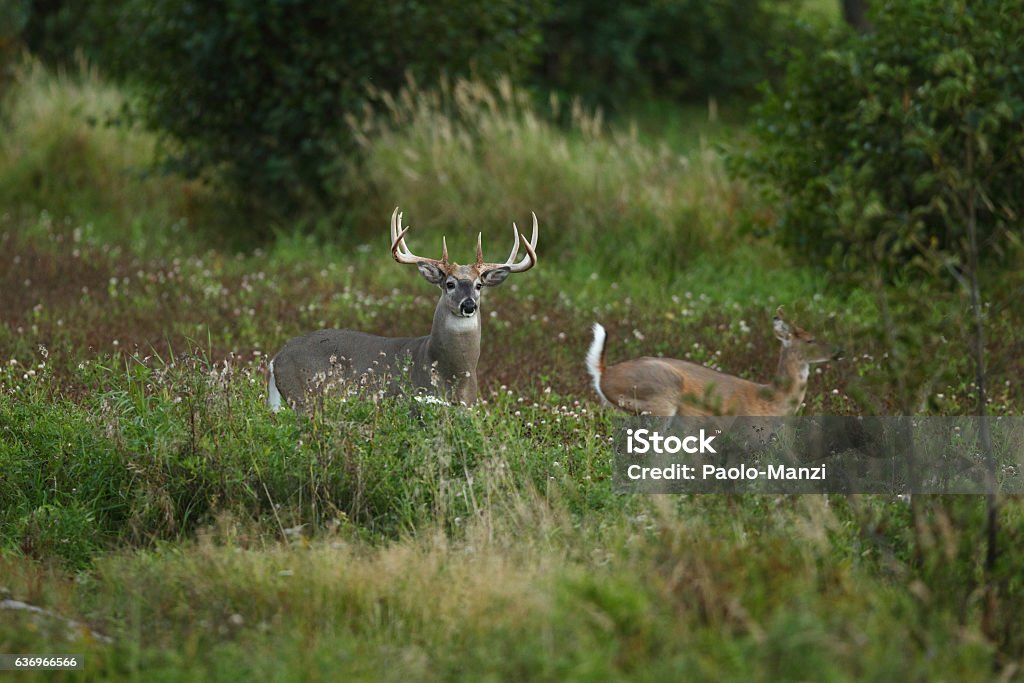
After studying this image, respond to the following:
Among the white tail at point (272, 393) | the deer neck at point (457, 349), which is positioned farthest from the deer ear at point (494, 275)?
the white tail at point (272, 393)

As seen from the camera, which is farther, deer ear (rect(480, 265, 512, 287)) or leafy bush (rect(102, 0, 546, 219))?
leafy bush (rect(102, 0, 546, 219))

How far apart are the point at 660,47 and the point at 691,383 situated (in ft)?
49.0

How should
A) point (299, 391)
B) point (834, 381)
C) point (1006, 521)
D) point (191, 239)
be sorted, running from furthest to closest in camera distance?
point (191, 239)
point (834, 381)
point (299, 391)
point (1006, 521)

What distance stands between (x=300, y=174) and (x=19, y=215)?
280 centimetres

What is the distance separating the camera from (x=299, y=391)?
7.80 metres

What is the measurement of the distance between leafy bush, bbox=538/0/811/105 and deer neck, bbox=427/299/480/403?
13432 millimetres

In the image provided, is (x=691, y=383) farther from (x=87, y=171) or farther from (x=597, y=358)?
(x=87, y=171)

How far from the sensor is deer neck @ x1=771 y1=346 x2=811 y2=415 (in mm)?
7910

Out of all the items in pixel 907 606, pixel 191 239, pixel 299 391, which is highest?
pixel 907 606

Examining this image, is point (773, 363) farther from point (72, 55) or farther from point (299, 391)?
point (72, 55)

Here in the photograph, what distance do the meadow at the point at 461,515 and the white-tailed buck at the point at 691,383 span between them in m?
0.22

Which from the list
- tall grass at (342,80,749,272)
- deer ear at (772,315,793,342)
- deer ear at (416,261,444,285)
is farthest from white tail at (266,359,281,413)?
tall grass at (342,80,749,272)

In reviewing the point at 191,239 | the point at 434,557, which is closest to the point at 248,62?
the point at 191,239

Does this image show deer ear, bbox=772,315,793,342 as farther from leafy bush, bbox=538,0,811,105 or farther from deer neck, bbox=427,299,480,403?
leafy bush, bbox=538,0,811,105
